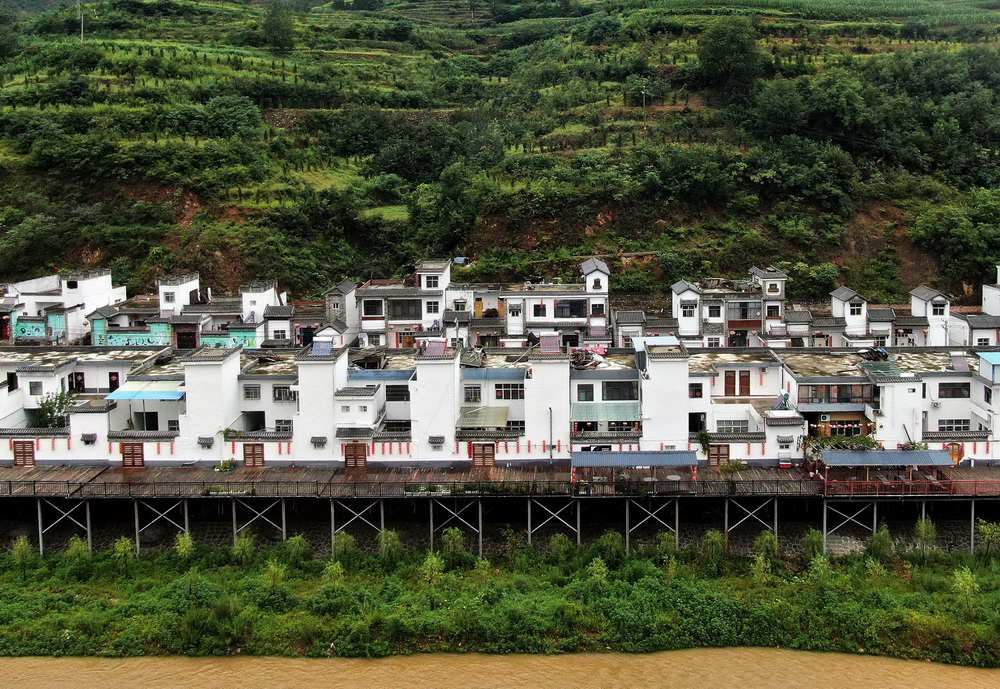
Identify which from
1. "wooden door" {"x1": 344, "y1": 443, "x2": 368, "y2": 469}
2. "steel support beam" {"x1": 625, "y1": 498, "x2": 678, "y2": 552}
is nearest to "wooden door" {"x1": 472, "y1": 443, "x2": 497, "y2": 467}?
"wooden door" {"x1": 344, "y1": 443, "x2": 368, "y2": 469}

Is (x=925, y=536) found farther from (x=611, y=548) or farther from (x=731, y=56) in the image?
(x=731, y=56)

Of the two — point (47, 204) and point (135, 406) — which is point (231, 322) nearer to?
point (135, 406)

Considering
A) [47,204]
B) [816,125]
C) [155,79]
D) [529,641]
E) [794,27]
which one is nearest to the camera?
[529,641]

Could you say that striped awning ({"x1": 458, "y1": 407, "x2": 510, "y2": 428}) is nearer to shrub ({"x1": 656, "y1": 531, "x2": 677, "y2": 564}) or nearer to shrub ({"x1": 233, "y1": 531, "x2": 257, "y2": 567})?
shrub ({"x1": 656, "y1": 531, "x2": 677, "y2": 564})

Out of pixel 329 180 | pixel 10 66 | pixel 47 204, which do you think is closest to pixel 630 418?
pixel 329 180

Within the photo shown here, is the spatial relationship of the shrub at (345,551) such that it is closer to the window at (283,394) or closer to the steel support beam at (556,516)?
the steel support beam at (556,516)

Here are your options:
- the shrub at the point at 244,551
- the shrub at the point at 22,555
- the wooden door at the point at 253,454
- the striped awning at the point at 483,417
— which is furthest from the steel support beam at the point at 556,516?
the shrub at the point at 22,555

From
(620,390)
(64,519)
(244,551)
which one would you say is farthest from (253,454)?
(620,390)
